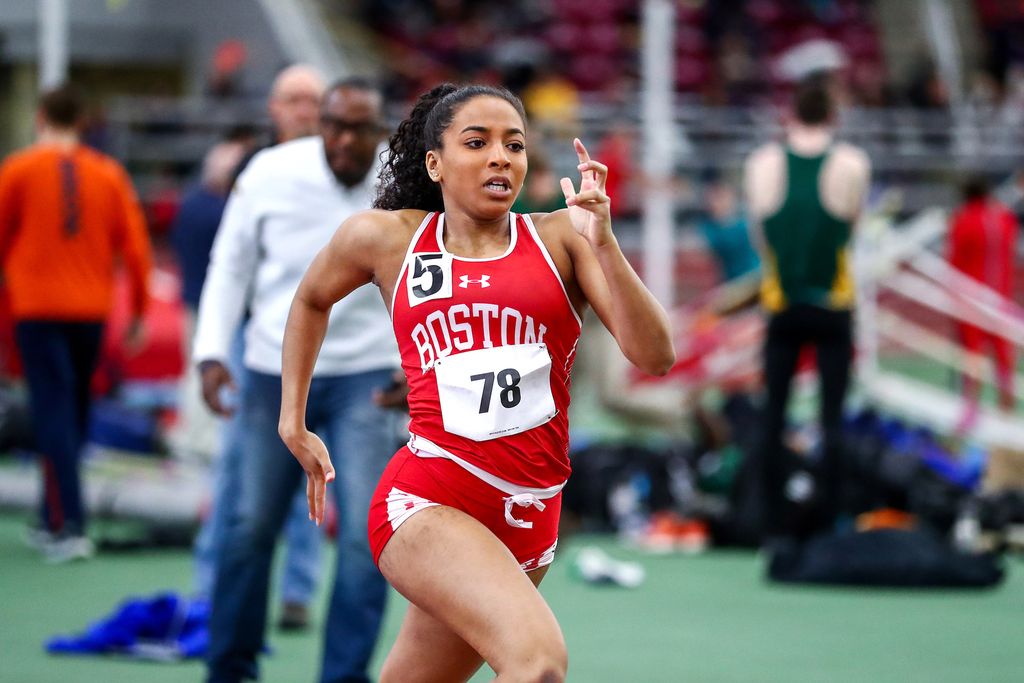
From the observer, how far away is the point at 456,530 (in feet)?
11.2

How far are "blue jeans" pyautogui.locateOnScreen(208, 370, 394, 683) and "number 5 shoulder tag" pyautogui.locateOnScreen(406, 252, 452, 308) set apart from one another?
4.49ft

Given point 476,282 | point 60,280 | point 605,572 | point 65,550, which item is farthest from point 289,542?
point 476,282

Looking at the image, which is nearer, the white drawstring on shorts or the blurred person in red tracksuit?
the white drawstring on shorts

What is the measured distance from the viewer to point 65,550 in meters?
7.98

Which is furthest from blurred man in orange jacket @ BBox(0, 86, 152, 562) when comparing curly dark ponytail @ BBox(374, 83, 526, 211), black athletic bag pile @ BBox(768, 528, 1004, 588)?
curly dark ponytail @ BBox(374, 83, 526, 211)

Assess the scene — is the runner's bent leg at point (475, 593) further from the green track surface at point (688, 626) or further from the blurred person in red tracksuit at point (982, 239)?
the blurred person in red tracksuit at point (982, 239)

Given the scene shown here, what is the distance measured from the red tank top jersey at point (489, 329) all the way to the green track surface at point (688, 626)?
83.8 inches

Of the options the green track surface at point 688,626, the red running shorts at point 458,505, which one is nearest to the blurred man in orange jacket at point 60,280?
the green track surface at point 688,626

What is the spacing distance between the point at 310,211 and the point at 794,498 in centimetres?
410

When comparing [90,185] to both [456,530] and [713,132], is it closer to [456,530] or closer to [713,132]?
[456,530]

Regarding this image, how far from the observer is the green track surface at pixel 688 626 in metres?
5.69

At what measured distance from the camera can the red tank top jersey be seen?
349 cm

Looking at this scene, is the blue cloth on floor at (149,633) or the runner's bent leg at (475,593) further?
the blue cloth on floor at (149,633)

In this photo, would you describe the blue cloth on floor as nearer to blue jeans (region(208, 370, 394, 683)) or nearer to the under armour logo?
blue jeans (region(208, 370, 394, 683))
